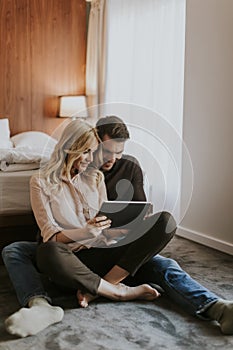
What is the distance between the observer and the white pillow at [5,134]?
4195 mm

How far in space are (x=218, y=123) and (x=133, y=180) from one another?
1063mm

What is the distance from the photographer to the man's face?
2.22 metres

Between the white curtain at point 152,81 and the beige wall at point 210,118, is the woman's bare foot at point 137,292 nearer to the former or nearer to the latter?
the white curtain at point 152,81

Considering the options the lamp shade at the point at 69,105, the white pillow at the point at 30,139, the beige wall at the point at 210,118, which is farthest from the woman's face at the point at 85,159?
the lamp shade at the point at 69,105

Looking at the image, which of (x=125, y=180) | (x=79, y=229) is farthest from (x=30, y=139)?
(x=79, y=229)

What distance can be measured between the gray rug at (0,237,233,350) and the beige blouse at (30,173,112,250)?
30 cm

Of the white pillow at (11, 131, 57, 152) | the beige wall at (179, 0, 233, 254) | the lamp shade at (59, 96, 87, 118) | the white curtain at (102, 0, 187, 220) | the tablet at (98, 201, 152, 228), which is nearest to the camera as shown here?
the tablet at (98, 201, 152, 228)

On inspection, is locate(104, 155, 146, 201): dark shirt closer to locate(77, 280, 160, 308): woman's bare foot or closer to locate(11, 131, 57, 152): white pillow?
locate(77, 280, 160, 308): woman's bare foot

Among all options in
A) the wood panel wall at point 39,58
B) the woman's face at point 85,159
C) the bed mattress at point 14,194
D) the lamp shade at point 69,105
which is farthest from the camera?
the lamp shade at point 69,105

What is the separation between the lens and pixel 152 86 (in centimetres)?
393

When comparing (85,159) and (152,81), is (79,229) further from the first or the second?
(152,81)

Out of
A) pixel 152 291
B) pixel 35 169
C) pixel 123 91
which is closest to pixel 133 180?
pixel 152 291

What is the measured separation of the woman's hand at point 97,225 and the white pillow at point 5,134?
2186mm

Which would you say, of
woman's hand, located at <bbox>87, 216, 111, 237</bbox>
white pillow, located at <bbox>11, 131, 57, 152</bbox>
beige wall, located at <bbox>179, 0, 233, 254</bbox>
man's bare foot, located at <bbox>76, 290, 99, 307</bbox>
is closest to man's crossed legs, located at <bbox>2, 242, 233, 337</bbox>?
man's bare foot, located at <bbox>76, 290, 99, 307</bbox>
